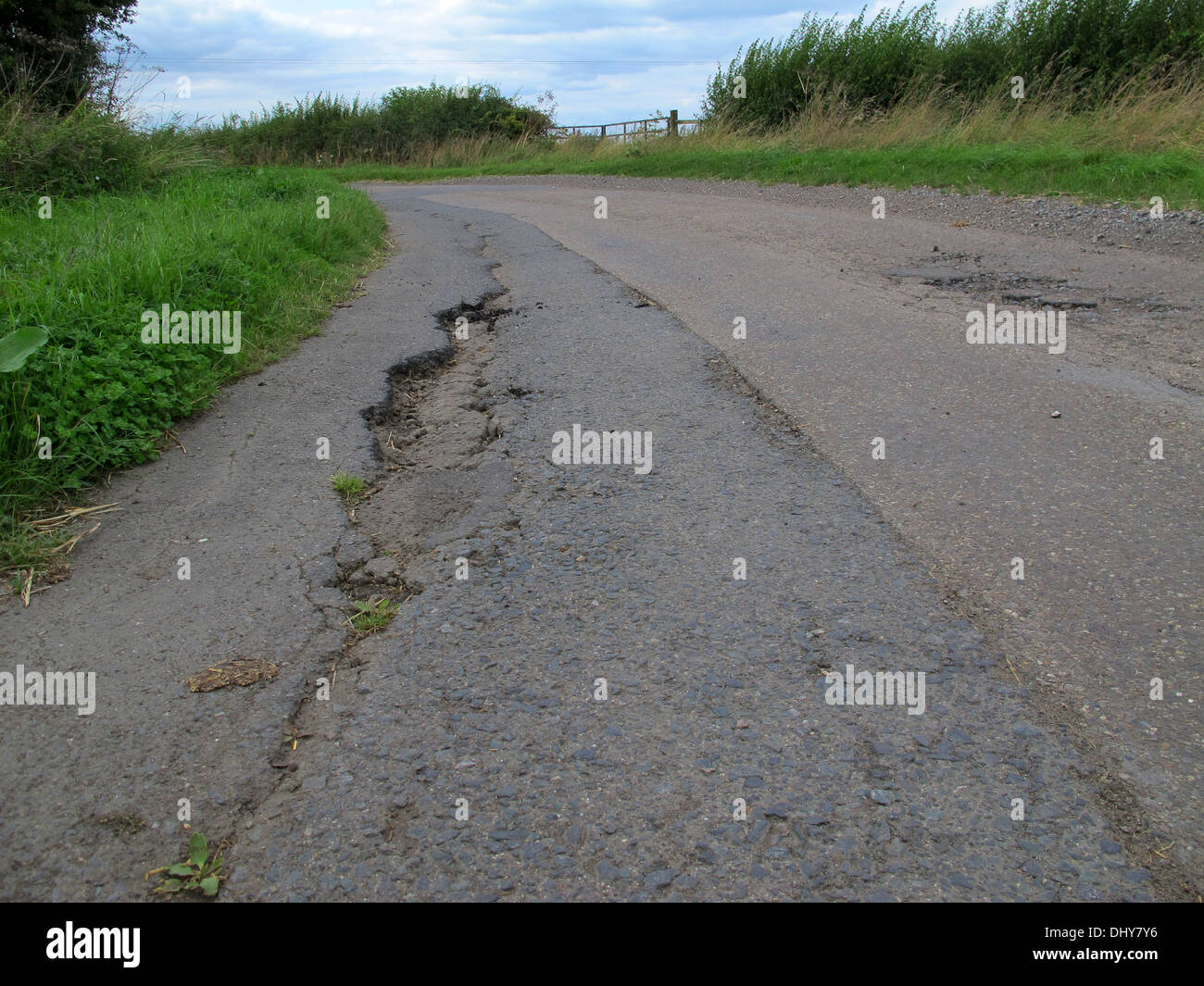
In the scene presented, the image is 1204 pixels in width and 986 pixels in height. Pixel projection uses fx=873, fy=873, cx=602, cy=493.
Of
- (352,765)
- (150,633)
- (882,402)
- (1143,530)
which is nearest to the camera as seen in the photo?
(352,765)

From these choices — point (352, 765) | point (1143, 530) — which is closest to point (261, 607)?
point (352, 765)

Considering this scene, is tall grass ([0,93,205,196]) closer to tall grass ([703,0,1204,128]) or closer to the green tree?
the green tree

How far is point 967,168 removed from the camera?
12008 mm

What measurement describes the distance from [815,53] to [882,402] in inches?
751

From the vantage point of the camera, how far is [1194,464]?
12.2 feet

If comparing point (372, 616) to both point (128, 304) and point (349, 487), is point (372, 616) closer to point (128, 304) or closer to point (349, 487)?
point (349, 487)

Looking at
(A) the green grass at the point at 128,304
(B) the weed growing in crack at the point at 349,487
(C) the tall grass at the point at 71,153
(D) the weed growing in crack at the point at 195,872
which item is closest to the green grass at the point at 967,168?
(A) the green grass at the point at 128,304

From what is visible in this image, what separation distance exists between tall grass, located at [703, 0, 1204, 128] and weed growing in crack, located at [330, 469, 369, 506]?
1487 cm

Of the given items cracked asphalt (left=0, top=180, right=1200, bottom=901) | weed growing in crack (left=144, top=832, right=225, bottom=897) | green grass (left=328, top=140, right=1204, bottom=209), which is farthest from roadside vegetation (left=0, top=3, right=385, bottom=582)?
green grass (left=328, top=140, right=1204, bottom=209)

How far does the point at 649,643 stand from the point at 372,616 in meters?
0.91

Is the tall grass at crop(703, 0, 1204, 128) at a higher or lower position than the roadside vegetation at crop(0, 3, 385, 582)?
higher

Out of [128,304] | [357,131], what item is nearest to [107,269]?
[128,304]

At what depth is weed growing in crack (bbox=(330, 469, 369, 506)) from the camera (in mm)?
3691

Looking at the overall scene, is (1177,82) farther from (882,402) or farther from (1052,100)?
(882,402)
